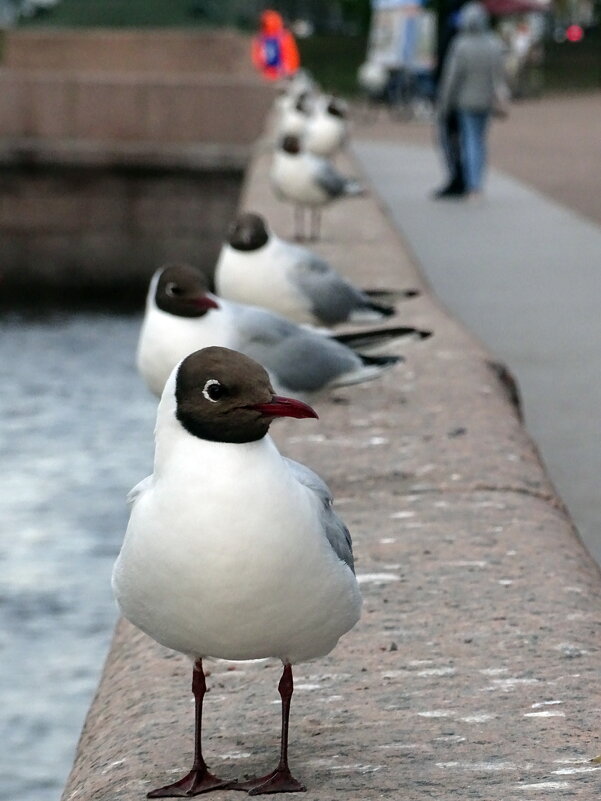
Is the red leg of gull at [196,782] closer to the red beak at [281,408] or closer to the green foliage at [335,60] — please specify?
the red beak at [281,408]

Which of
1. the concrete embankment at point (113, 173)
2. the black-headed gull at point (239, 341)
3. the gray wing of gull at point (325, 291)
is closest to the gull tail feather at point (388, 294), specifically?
the gray wing of gull at point (325, 291)

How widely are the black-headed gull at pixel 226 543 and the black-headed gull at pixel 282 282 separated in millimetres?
4271

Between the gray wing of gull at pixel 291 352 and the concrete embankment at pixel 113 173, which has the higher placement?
the gray wing of gull at pixel 291 352

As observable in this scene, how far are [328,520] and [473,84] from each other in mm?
14103

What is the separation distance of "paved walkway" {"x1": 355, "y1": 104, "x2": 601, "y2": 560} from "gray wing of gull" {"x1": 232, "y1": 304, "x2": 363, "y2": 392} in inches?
38.1

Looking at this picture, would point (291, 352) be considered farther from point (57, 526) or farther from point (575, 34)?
point (575, 34)

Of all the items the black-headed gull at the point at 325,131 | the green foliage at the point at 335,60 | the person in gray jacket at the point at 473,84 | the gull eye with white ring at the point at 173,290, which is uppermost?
the gull eye with white ring at the point at 173,290

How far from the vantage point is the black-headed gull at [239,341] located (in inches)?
213

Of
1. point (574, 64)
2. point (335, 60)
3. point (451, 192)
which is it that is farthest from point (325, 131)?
point (335, 60)

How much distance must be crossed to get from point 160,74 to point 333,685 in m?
20.3

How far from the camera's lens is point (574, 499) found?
601 cm

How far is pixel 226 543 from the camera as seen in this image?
107 inches

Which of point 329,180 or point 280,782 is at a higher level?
point 280,782

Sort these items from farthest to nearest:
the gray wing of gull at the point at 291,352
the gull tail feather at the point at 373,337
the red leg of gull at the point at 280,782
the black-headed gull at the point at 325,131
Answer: the black-headed gull at the point at 325,131, the gull tail feather at the point at 373,337, the gray wing of gull at the point at 291,352, the red leg of gull at the point at 280,782
